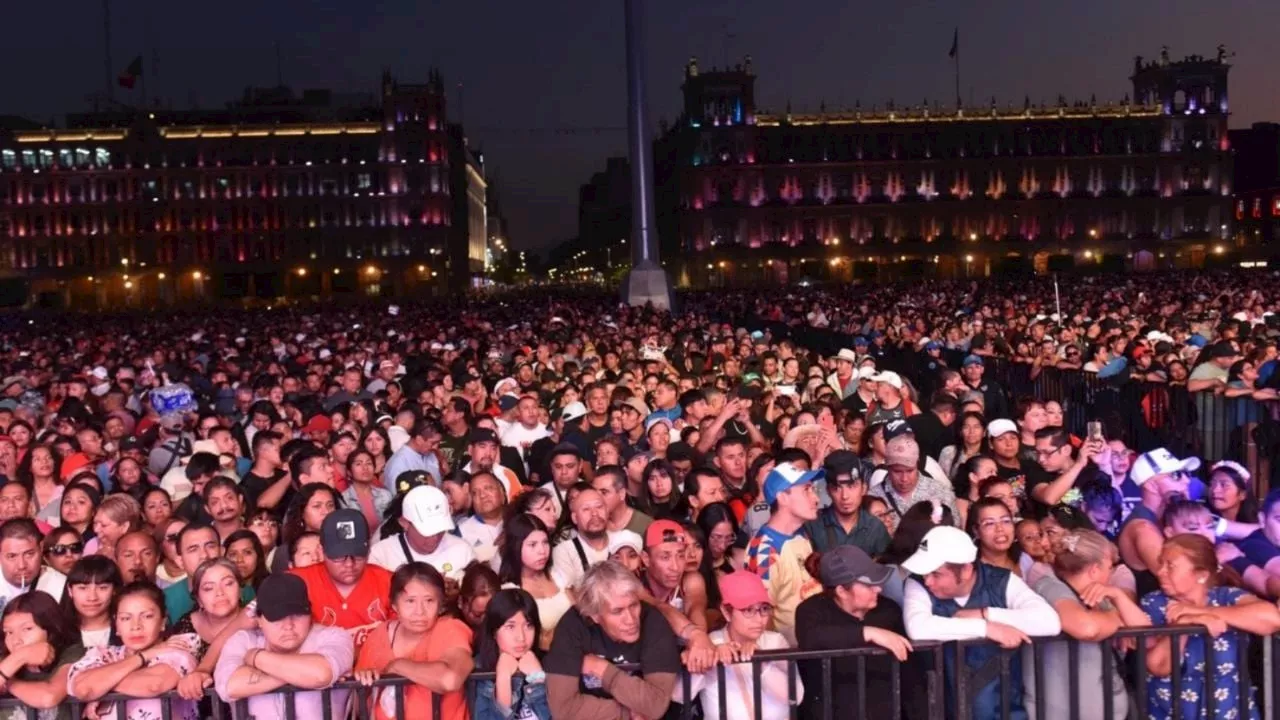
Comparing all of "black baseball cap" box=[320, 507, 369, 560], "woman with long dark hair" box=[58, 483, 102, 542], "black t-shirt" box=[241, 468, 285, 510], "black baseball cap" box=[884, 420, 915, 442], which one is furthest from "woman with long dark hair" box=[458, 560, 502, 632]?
"black t-shirt" box=[241, 468, 285, 510]

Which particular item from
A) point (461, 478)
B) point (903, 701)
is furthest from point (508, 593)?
point (461, 478)

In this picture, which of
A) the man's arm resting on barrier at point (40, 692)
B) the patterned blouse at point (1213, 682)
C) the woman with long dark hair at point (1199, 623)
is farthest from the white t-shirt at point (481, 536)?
the patterned blouse at point (1213, 682)

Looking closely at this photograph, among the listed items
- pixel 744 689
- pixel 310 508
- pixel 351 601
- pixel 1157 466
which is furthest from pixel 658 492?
pixel 744 689

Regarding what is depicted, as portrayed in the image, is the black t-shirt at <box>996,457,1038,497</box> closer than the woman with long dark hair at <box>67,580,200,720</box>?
No

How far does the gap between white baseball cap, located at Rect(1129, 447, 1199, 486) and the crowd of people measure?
0.05 feet

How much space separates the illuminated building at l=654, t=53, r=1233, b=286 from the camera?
109 metres

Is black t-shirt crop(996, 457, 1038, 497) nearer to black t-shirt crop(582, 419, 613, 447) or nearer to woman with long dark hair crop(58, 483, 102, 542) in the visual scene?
black t-shirt crop(582, 419, 613, 447)

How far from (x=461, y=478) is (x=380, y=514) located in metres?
0.81

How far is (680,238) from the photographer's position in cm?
11112

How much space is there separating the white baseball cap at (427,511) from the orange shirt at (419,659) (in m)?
1.37

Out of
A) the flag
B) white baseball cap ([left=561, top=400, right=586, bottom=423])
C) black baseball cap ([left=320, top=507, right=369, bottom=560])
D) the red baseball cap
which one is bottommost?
the red baseball cap

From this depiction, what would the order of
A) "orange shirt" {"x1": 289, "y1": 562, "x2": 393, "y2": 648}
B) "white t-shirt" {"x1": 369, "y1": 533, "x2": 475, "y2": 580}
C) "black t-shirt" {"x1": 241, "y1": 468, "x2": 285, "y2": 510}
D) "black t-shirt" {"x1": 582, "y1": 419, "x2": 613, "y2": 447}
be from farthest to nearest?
"black t-shirt" {"x1": 582, "y1": 419, "x2": 613, "y2": 447}, "black t-shirt" {"x1": 241, "y1": 468, "x2": 285, "y2": 510}, "white t-shirt" {"x1": 369, "y1": 533, "x2": 475, "y2": 580}, "orange shirt" {"x1": 289, "y1": 562, "x2": 393, "y2": 648}

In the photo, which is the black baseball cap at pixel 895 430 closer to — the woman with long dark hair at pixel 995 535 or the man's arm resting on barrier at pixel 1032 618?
the woman with long dark hair at pixel 995 535

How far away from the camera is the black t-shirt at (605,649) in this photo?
5.54 meters
